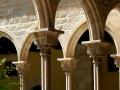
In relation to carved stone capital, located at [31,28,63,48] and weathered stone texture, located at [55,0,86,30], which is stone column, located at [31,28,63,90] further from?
weathered stone texture, located at [55,0,86,30]

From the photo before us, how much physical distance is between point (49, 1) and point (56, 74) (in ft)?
33.7

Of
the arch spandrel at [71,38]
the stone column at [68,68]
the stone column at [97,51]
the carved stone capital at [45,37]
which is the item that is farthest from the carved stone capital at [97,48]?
the stone column at [68,68]

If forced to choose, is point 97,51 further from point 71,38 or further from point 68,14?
point 68,14

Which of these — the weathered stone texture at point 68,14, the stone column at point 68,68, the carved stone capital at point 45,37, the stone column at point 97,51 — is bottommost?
the stone column at point 68,68

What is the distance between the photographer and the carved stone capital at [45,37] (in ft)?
28.7

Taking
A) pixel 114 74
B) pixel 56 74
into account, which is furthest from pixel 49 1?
pixel 56 74

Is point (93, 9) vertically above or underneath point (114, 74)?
above

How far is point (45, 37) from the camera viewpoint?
→ 8734 millimetres

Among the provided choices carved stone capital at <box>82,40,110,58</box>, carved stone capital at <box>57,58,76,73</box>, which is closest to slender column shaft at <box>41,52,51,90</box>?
carved stone capital at <box>82,40,110,58</box>

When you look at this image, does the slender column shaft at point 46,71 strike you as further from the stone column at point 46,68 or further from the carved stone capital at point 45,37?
the carved stone capital at point 45,37

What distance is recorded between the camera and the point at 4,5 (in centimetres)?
1564

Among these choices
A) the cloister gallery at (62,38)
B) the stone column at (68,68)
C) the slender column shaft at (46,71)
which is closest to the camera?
the slender column shaft at (46,71)

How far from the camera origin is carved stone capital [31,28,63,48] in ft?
28.7

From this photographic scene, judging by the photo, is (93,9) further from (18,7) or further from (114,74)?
(114,74)
